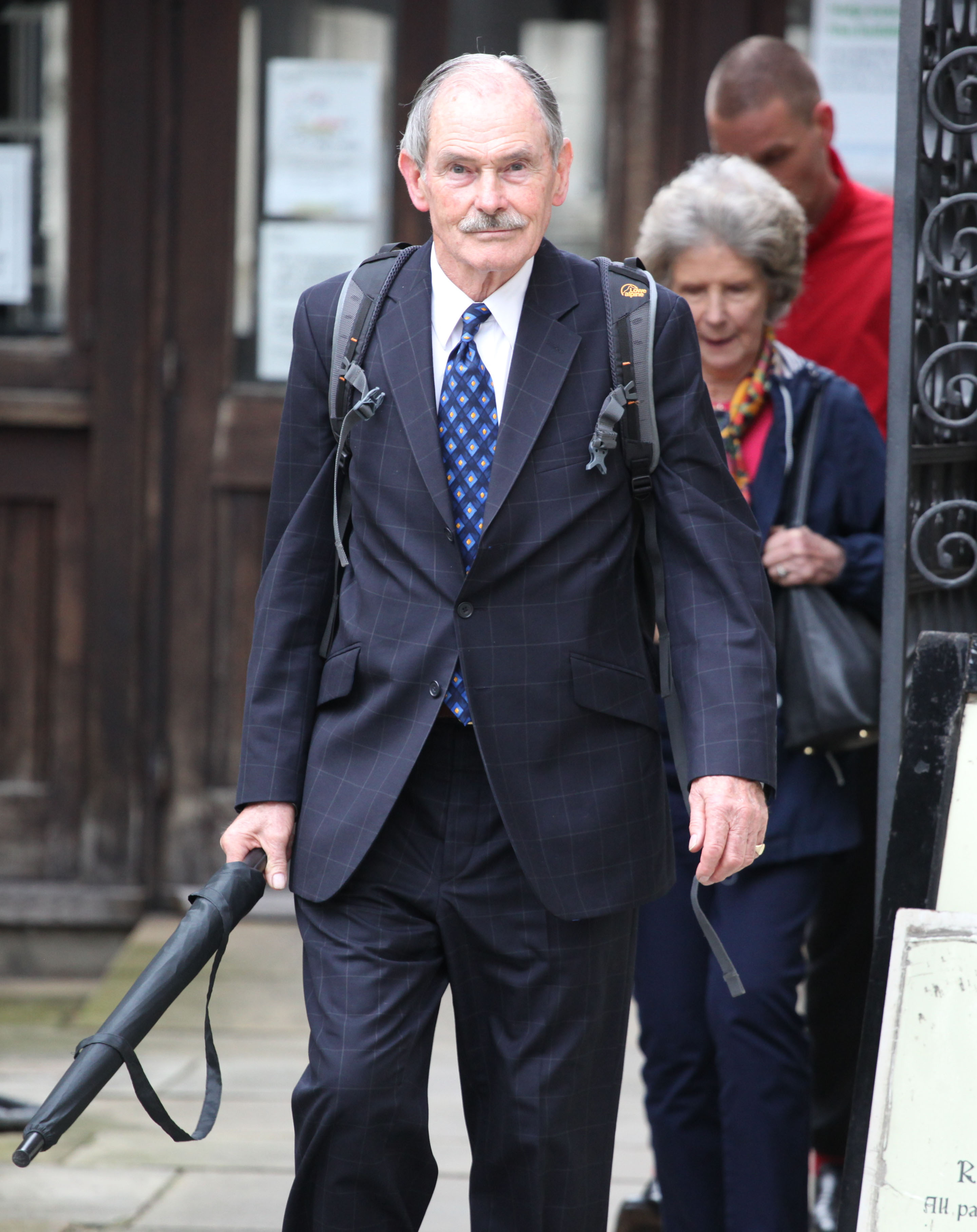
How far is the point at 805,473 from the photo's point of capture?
10.3ft

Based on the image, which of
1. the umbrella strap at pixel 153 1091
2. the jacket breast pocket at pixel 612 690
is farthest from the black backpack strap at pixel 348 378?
the umbrella strap at pixel 153 1091

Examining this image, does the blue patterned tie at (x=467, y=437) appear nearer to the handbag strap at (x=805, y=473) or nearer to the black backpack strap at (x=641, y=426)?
the black backpack strap at (x=641, y=426)

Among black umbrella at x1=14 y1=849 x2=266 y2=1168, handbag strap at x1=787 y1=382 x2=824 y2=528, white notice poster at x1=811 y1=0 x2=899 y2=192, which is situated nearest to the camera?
black umbrella at x1=14 y1=849 x2=266 y2=1168

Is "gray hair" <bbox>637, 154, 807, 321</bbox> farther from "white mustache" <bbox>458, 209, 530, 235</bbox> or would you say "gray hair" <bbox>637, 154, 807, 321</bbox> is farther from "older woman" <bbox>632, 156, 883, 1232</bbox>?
"white mustache" <bbox>458, 209, 530, 235</bbox>

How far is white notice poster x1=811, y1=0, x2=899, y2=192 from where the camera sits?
4.95m

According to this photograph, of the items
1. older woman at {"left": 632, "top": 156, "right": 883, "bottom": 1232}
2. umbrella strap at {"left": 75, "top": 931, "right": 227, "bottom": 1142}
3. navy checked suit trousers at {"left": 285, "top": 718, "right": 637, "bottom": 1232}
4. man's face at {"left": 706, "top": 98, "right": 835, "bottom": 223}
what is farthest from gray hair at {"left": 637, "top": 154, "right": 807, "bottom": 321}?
umbrella strap at {"left": 75, "top": 931, "right": 227, "bottom": 1142}

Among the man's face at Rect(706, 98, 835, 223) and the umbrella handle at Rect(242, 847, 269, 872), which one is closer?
the umbrella handle at Rect(242, 847, 269, 872)

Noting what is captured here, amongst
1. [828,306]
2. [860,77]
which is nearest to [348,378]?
[828,306]

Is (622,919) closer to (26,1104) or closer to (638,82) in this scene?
(26,1104)

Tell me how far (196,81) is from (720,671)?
328 cm

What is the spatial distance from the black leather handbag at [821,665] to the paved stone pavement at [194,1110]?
1283 mm

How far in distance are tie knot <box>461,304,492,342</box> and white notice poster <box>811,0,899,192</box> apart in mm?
2787

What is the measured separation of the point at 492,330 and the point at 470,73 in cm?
34

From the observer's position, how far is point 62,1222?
3.44 m
